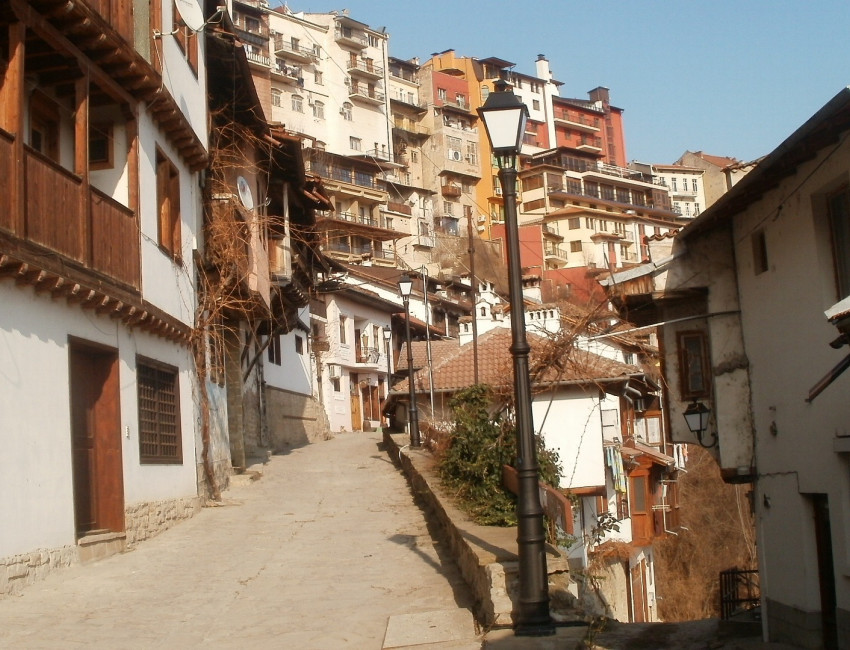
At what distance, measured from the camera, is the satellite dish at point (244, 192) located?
2090 centimetres

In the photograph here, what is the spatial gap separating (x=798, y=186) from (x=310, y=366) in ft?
103

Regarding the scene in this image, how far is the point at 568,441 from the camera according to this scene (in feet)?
86.2

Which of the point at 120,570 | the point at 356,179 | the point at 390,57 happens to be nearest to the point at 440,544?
the point at 120,570

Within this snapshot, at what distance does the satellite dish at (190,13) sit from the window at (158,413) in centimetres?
531

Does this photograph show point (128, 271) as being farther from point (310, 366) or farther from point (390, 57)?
point (390, 57)

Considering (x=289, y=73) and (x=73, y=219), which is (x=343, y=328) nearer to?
(x=289, y=73)

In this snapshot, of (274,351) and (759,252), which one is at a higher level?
(274,351)

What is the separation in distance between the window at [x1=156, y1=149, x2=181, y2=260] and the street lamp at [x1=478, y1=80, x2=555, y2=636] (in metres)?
8.39

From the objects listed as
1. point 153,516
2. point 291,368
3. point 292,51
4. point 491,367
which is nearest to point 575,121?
point 292,51

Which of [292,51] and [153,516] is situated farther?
[292,51]

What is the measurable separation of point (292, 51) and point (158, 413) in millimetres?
70927

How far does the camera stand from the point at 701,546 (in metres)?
42.5

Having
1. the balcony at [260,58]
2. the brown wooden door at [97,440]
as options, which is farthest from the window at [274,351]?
the balcony at [260,58]

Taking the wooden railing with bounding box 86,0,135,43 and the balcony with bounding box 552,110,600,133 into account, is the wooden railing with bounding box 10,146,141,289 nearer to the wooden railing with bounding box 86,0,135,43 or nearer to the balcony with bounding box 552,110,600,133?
the wooden railing with bounding box 86,0,135,43
